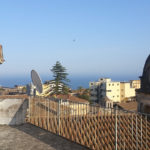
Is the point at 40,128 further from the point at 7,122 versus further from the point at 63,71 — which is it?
the point at 63,71

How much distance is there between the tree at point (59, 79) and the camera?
211 feet

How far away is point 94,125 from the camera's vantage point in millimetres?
9109

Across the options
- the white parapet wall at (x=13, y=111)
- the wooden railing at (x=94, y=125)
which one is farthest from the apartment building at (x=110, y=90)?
the wooden railing at (x=94, y=125)

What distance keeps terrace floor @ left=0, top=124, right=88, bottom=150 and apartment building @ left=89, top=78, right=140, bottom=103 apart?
Result: 224 feet

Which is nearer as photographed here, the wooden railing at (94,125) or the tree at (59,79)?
the wooden railing at (94,125)

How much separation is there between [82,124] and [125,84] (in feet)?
249

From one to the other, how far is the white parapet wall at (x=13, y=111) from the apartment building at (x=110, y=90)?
66.8 m

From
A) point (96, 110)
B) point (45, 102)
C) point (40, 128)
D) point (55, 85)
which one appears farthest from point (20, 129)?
point (55, 85)

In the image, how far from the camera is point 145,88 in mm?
14859

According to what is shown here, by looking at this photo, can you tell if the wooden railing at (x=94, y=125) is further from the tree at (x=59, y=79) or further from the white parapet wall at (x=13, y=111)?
the tree at (x=59, y=79)

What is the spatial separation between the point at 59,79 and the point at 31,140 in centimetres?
6000

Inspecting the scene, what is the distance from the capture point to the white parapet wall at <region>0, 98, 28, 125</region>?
11.6 metres

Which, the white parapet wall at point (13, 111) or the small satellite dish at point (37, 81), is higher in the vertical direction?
the small satellite dish at point (37, 81)

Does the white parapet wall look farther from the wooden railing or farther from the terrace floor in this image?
the terrace floor
